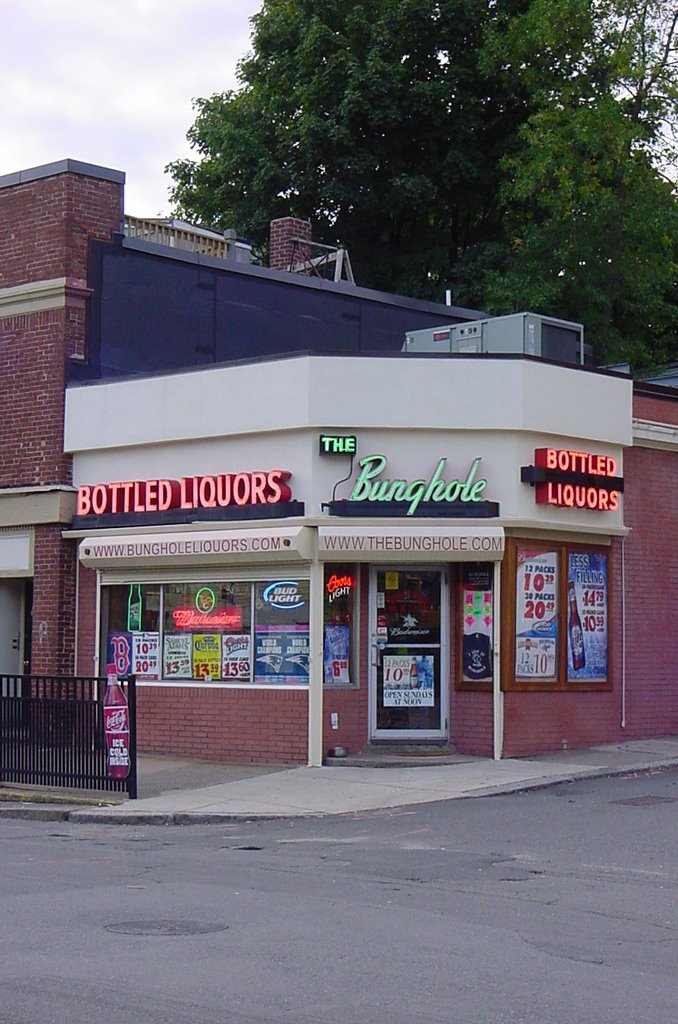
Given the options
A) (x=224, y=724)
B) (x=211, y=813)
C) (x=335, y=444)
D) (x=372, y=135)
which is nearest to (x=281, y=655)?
(x=224, y=724)

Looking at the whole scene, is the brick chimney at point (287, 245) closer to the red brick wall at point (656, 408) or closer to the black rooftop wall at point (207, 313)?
the black rooftop wall at point (207, 313)

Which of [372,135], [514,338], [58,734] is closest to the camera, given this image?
[58,734]

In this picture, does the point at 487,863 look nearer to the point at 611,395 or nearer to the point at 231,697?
the point at 231,697

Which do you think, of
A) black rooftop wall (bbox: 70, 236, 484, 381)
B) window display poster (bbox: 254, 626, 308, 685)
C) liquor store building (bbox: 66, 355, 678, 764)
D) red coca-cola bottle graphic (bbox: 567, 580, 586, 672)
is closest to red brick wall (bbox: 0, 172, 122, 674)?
black rooftop wall (bbox: 70, 236, 484, 381)

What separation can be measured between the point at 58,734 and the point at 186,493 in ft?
13.9

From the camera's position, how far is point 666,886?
1090 centimetres

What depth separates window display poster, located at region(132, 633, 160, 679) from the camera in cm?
2038

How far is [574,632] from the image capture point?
19578 millimetres

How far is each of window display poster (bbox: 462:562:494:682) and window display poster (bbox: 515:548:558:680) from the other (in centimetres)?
37

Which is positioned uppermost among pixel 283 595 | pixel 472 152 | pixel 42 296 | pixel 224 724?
pixel 472 152

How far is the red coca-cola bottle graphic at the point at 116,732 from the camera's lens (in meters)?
16.3

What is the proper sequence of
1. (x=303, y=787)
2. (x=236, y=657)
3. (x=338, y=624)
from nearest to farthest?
(x=303, y=787), (x=338, y=624), (x=236, y=657)

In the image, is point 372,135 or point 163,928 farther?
point 372,135

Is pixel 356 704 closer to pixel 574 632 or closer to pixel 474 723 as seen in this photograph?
pixel 474 723
